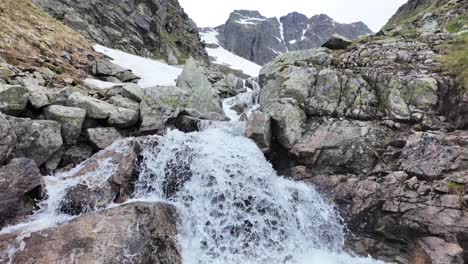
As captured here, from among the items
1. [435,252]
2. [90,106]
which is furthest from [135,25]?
[435,252]

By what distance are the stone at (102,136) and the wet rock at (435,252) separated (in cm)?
1417

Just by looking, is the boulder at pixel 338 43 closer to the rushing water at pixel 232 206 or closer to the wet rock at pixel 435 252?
the rushing water at pixel 232 206

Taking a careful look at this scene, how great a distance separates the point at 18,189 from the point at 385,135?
1576 centimetres

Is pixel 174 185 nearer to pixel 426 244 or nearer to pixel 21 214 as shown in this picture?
pixel 21 214

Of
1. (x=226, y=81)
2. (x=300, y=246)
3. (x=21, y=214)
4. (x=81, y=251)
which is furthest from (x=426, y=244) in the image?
(x=226, y=81)

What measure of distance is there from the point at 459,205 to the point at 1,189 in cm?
1610

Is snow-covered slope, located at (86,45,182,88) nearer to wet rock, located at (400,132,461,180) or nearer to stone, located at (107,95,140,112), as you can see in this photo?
stone, located at (107,95,140,112)

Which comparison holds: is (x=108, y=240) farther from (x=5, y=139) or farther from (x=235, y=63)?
(x=235, y=63)

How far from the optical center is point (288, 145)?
1736cm

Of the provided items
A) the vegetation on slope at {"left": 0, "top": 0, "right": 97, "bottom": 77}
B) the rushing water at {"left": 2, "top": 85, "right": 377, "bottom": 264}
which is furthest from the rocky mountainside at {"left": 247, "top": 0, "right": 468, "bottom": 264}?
the vegetation on slope at {"left": 0, "top": 0, "right": 97, "bottom": 77}

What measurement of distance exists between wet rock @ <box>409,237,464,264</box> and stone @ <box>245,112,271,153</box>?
8.16 metres

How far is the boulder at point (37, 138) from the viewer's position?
13461 millimetres

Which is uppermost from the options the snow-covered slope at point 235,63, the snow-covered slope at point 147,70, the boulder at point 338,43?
the boulder at point 338,43

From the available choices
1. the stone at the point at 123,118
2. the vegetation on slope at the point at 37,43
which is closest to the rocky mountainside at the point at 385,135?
the stone at the point at 123,118
